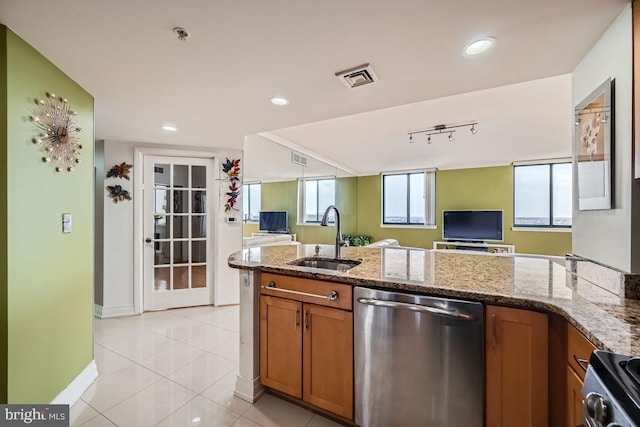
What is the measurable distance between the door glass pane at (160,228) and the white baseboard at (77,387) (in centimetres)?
172

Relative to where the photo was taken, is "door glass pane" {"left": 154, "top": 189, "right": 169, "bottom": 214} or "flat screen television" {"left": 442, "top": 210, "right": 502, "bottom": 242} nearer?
"door glass pane" {"left": 154, "top": 189, "right": 169, "bottom": 214}

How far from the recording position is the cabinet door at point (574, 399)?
1.00 metres

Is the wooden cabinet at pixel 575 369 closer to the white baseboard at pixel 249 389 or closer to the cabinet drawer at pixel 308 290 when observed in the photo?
the cabinet drawer at pixel 308 290

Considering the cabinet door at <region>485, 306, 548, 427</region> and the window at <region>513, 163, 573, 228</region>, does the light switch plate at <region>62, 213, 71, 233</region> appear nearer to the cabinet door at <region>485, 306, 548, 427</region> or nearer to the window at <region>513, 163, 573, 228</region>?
the cabinet door at <region>485, 306, 548, 427</region>

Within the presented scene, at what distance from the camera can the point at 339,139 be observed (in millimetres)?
4309

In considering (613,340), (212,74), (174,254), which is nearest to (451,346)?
(613,340)

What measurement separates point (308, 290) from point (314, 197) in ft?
15.5

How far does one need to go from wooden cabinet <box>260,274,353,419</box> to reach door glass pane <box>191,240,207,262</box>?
2210 mm

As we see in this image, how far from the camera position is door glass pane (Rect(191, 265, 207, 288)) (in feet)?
12.2

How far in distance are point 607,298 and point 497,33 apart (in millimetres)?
1333

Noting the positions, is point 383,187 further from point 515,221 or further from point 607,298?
point 607,298

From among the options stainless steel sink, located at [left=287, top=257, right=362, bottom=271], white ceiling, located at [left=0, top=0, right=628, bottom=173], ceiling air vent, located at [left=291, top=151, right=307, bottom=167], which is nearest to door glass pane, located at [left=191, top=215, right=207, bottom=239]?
white ceiling, located at [left=0, top=0, right=628, bottom=173]

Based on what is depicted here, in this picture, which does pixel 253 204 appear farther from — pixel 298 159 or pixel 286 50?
pixel 286 50

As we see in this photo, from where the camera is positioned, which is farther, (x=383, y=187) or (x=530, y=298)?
(x=383, y=187)
